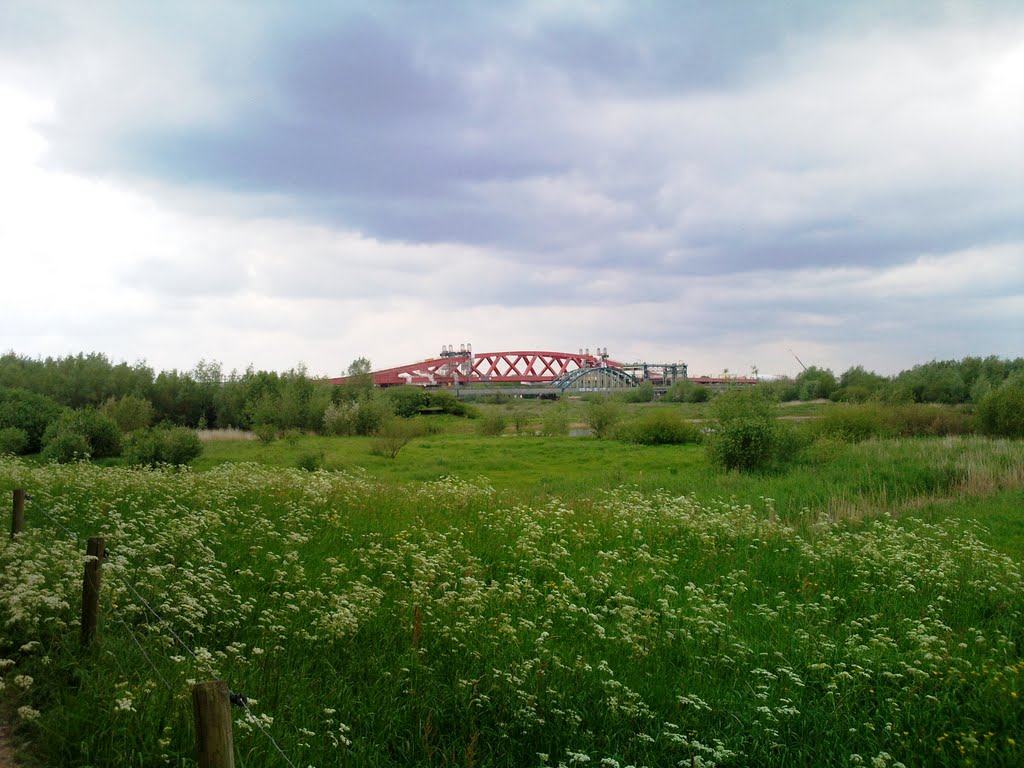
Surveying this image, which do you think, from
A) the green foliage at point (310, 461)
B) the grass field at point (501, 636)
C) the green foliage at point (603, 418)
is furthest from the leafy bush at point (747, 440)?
the green foliage at point (603, 418)

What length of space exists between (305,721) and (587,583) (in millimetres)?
5827

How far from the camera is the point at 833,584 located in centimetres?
1124

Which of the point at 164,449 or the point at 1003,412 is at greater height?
the point at 1003,412

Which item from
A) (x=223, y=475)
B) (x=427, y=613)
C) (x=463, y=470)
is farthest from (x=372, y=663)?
(x=463, y=470)

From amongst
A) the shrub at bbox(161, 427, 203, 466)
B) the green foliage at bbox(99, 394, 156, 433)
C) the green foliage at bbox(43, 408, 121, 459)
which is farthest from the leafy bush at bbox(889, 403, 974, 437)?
the green foliage at bbox(99, 394, 156, 433)

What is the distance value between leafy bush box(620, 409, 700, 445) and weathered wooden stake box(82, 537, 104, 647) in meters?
37.8

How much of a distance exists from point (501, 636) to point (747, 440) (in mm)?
21971

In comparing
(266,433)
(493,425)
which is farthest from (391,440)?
(493,425)

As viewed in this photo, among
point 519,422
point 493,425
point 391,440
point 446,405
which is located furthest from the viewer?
point 446,405

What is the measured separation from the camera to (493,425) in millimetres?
51031

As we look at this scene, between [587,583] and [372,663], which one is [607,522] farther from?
[372,663]

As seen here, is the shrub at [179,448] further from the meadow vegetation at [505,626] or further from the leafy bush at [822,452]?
the leafy bush at [822,452]

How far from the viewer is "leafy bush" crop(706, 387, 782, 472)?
27.1m

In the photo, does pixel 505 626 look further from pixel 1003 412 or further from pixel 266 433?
pixel 1003 412
